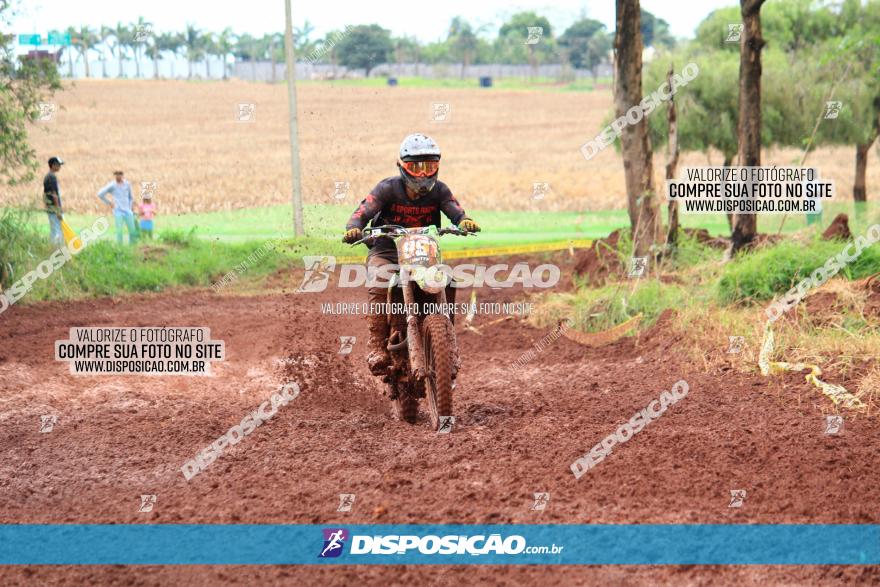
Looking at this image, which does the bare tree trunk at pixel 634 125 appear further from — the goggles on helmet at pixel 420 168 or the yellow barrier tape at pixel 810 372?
the goggles on helmet at pixel 420 168

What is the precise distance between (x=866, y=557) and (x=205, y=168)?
3145cm

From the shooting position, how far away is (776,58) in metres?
26.7

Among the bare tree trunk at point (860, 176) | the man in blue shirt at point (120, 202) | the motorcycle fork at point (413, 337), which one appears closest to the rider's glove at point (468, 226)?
the motorcycle fork at point (413, 337)

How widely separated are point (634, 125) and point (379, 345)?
6.48 metres

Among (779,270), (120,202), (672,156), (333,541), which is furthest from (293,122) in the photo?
(333,541)

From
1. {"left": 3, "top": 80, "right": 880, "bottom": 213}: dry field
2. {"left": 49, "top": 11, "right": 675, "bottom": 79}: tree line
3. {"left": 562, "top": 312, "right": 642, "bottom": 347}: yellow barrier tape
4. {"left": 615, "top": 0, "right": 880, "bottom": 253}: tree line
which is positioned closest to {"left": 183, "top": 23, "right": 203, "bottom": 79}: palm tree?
{"left": 49, "top": 11, "right": 675, "bottom": 79}: tree line

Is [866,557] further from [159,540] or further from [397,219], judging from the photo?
[397,219]

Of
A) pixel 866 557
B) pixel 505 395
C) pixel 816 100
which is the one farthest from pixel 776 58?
pixel 866 557

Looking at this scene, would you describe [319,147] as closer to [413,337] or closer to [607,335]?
[607,335]

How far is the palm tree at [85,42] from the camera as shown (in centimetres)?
6367

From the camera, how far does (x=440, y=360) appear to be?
8.12 metres

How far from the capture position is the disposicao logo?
19.8 ft

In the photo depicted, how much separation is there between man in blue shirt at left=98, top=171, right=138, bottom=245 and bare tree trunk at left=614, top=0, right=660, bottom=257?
34.0 ft

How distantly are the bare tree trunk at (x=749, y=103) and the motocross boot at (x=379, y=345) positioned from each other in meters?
6.10
